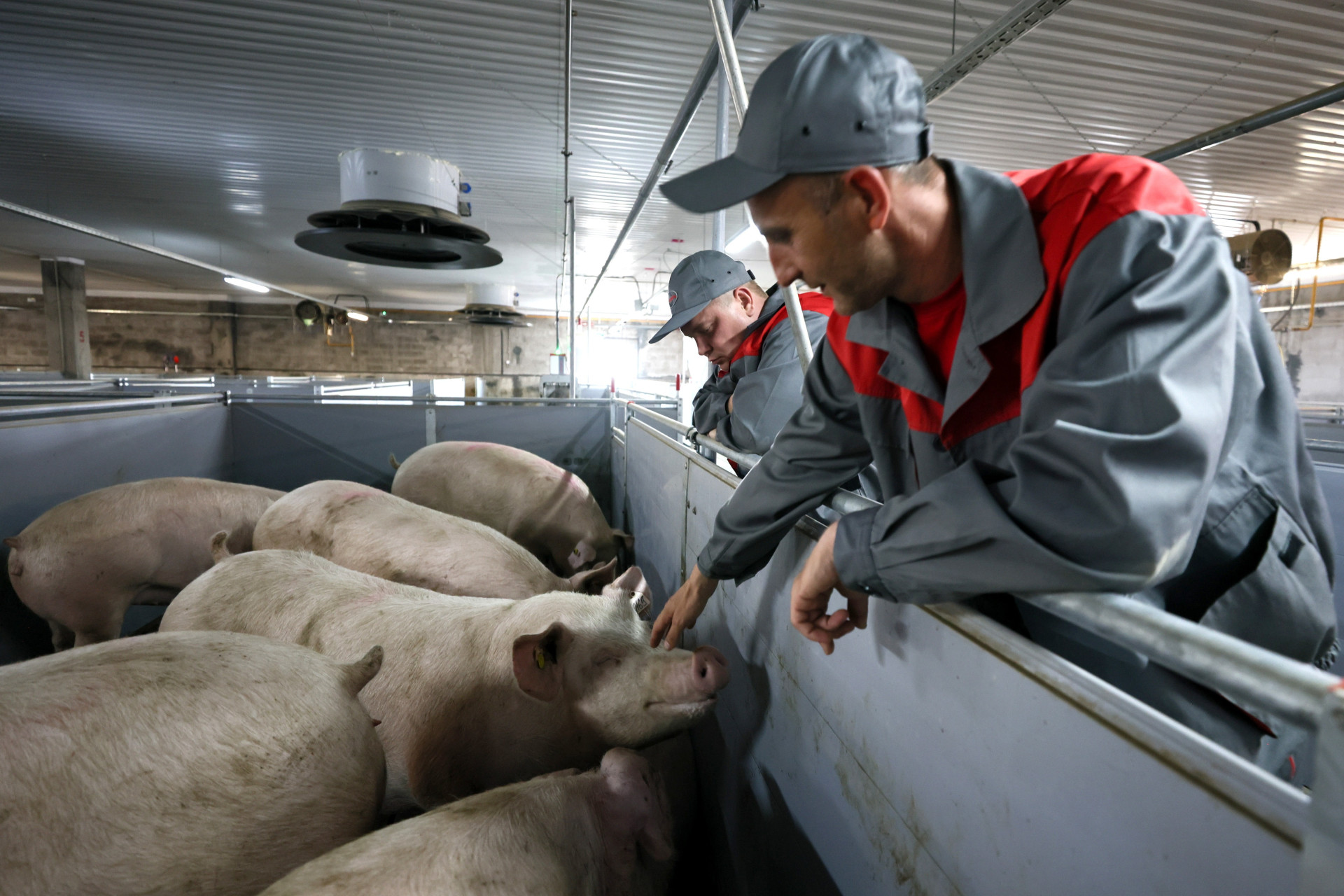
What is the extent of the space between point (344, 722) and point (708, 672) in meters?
0.83

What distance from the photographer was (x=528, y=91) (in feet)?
18.6

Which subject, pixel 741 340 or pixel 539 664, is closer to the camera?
pixel 539 664

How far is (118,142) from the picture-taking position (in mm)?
7031

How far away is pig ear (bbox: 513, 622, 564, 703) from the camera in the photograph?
4.97ft

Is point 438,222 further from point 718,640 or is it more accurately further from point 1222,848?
point 1222,848

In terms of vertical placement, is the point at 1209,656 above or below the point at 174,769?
above

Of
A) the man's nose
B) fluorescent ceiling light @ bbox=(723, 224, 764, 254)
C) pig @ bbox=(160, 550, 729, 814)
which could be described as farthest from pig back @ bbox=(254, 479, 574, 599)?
fluorescent ceiling light @ bbox=(723, 224, 764, 254)

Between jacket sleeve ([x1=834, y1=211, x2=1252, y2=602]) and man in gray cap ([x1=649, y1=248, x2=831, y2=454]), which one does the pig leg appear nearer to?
man in gray cap ([x1=649, y1=248, x2=831, y2=454])

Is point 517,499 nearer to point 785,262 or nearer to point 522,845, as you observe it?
point 522,845

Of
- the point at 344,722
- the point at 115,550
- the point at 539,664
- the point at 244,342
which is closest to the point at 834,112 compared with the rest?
the point at 539,664

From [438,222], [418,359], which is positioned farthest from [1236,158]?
[418,359]

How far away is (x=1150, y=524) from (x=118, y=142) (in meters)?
9.94

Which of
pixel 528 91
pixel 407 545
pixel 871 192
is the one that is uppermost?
pixel 528 91

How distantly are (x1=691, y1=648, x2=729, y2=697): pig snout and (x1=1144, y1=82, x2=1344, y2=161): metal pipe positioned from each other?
3316mm
